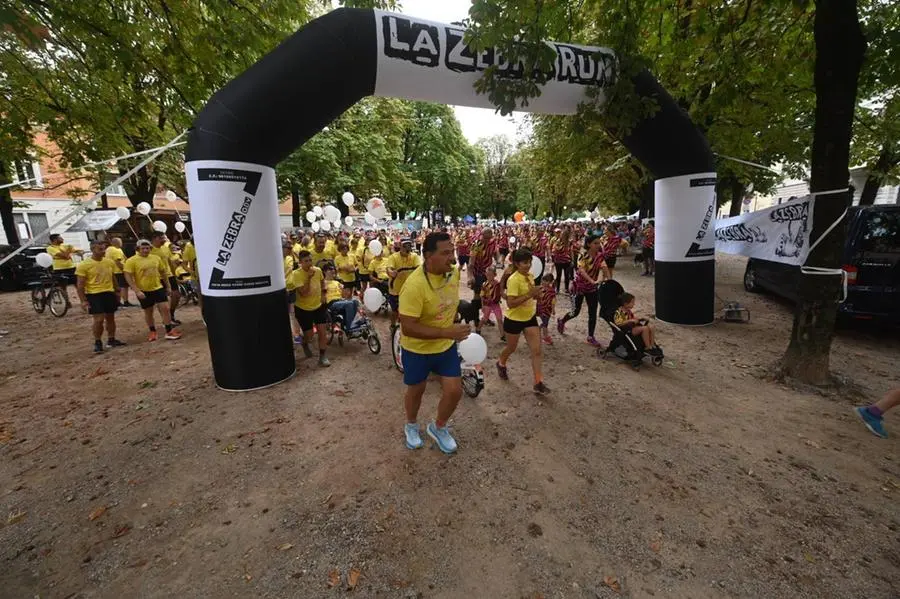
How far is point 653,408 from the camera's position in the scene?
185 inches

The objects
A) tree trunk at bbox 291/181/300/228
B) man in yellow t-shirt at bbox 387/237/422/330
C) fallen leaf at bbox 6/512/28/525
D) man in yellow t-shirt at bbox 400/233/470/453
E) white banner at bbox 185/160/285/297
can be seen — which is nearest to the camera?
fallen leaf at bbox 6/512/28/525

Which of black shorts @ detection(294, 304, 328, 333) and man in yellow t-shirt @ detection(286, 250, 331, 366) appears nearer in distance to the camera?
man in yellow t-shirt @ detection(286, 250, 331, 366)

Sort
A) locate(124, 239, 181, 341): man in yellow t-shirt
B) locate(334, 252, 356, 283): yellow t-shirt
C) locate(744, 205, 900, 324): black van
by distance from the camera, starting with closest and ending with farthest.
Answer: locate(744, 205, 900, 324): black van < locate(124, 239, 181, 341): man in yellow t-shirt < locate(334, 252, 356, 283): yellow t-shirt

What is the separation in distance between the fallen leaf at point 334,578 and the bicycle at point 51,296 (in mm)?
12845

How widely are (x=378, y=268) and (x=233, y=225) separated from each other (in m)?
4.30

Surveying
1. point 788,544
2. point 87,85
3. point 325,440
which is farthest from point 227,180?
point 788,544

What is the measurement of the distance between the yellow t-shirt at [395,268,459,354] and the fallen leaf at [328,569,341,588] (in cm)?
170

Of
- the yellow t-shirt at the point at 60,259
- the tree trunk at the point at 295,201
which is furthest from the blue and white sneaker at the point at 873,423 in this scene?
the tree trunk at the point at 295,201

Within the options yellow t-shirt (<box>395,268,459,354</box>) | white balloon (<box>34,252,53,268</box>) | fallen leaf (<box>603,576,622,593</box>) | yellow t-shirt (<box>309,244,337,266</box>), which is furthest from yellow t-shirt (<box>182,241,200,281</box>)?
fallen leaf (<box>603,576,622,593</box>)

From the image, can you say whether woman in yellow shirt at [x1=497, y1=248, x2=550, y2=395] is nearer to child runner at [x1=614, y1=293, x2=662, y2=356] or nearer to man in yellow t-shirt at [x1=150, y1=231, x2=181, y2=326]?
child runner at [x1=614, y1=293, x2=662, y2=356]

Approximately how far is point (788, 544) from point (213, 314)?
6262mm

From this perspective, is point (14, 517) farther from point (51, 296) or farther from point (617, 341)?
point (51, 296)

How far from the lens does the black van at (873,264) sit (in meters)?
6.00

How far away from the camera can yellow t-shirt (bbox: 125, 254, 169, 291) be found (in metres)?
7.45
